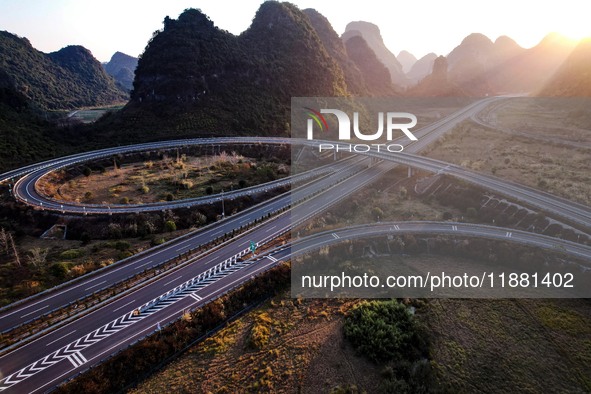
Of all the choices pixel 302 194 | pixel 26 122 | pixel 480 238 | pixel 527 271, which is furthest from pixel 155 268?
pixel 26 122

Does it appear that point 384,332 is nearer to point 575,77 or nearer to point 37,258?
point 37,258

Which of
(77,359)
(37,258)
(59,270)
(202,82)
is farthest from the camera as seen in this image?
(202,82)

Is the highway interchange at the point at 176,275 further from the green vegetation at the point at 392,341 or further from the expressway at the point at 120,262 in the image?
the green vegetation at the point at 392,341

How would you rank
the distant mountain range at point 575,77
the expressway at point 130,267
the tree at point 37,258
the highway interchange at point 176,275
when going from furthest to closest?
the distant mountain range at point 575,77
the tree at point 37,258
the expressway at point 130,267
the highway interchange at point 176,275

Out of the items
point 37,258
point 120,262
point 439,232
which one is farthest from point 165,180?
point 439,232

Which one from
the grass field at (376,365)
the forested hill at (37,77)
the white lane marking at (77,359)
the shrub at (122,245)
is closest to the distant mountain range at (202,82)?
the forested hill at (37,77)

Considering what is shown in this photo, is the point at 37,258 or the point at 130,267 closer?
the point at 130,267

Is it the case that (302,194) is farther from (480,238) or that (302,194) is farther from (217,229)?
(480,238)
